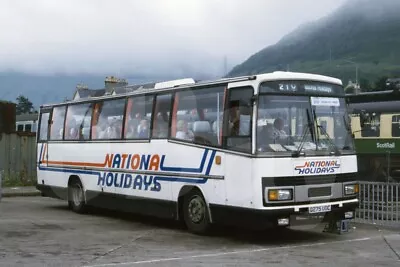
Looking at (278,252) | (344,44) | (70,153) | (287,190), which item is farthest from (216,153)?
(344,44)

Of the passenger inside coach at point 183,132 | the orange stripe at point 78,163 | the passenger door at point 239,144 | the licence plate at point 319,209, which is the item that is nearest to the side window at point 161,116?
the passenger inside coach at point 183,132

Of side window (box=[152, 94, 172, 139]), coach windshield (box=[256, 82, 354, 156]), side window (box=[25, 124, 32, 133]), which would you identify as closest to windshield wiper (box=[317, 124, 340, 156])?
coach windshield (box=[256, 82, 354, 156])

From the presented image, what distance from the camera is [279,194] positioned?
9.90 metres

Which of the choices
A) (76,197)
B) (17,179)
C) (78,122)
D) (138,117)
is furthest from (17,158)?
(138,117)

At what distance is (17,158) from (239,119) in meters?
15.4

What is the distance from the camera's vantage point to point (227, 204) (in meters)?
10.4

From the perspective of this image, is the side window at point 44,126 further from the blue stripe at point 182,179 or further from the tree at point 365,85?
the tree at point 365,85

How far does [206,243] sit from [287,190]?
170 cm

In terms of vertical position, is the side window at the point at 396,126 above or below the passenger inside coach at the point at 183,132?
above

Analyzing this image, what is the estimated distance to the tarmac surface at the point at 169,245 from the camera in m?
8.66

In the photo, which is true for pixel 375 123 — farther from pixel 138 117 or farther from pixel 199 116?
pixel 199 116

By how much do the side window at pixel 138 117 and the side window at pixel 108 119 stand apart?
29cm

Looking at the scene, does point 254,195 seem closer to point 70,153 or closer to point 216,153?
point 216,153

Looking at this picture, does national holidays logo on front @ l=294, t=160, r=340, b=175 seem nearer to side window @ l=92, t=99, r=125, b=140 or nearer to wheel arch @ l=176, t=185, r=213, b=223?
wheel arch @ l=176, t=185, r=213, b=223
